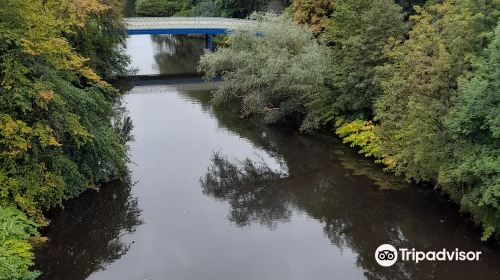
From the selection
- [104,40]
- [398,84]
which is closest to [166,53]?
[104,40]

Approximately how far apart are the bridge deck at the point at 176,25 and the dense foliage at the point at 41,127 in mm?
24135

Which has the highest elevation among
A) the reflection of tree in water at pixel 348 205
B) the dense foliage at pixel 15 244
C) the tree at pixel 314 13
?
the tree at pixel 314 13

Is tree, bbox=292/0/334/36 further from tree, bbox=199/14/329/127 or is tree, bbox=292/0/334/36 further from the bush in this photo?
the bush

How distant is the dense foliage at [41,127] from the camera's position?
18547mm

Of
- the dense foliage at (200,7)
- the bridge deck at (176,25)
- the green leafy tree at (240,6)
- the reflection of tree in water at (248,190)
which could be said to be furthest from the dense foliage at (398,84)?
the dense foliage at (200,7)

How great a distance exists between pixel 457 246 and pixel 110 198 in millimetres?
14222

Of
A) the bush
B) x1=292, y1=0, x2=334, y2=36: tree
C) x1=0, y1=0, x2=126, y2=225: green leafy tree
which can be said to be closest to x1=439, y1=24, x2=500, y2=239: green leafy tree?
x1=0, y1=0, x2=126, y2=225: green leafy tree

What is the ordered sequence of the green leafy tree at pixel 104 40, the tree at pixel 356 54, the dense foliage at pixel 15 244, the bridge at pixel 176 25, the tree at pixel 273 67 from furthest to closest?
the bridge at pixel 176 25 < the green leafy tree at pixel 104 40 < the tree at pixel 273 67 < the tree at pixel 356 54 < the dense foliage at pixel 15 244

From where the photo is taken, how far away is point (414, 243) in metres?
19.7

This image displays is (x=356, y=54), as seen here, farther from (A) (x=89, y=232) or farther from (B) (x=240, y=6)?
(B) (x=240, y=6)

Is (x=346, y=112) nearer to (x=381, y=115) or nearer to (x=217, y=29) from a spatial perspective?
Result: (x=381, y=115)

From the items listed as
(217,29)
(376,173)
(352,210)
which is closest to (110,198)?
(352,210)

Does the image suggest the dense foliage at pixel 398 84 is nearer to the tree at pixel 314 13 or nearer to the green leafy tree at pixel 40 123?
the tree at pixel 314 13

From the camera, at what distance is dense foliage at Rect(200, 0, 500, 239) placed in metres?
18.1
